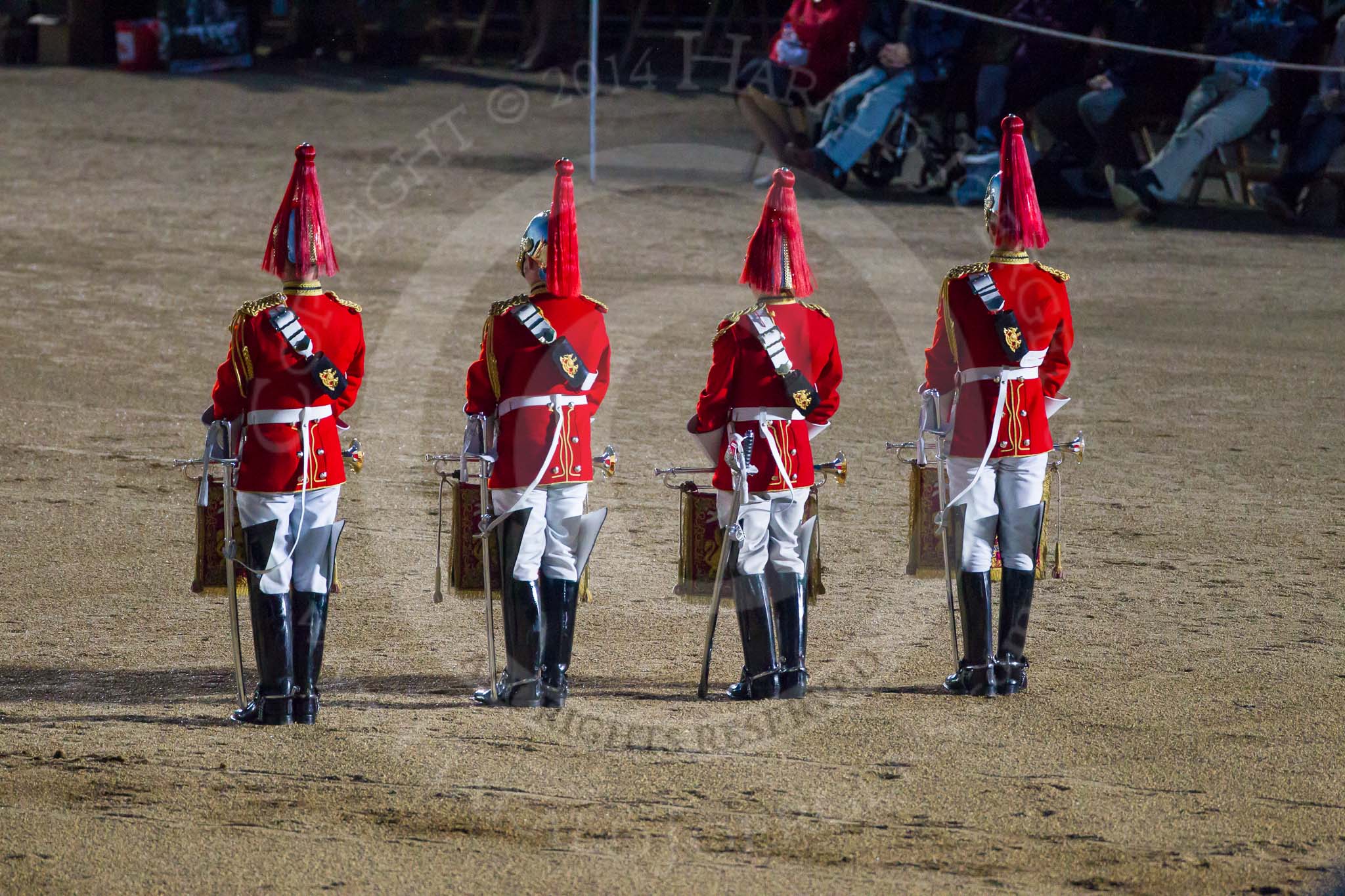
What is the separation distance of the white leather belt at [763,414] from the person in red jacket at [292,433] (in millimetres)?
1226

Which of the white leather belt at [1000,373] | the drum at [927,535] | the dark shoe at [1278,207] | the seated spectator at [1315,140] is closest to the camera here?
the white leather belt at [1000,373]

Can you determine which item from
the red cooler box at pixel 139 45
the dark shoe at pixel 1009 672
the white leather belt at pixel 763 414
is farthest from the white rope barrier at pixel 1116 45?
the white leather belt at pixel 763 414

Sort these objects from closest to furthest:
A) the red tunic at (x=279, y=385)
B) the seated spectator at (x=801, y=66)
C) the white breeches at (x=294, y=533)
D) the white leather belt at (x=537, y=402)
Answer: the red tunic at (x=279, y=385) < the white breeches at (x=294, y=533) < the white leather belt at (x=537, y=402) < the seated spectator at (x=801, y=66)

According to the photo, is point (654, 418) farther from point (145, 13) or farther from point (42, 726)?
point (145, 13)

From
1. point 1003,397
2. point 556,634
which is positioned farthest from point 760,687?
point 1003,397

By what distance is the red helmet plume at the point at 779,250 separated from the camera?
554cm

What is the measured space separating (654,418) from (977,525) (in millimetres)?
4244

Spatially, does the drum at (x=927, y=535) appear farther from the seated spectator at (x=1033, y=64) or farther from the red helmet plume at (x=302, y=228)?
the seated spectator at (x=1033, y=64)

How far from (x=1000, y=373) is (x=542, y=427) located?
1.52m

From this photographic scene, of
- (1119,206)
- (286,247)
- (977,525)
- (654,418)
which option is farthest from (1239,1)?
(286,247)

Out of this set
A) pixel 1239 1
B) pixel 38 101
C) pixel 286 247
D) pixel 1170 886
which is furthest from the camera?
pixel 38 101

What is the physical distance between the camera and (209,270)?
13.1 m

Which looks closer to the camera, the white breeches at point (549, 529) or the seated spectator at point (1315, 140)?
the white breeches at point (549, 529)

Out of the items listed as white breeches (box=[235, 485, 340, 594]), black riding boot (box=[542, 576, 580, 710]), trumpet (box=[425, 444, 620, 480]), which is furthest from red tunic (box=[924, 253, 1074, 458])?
white breeches (box=[235, 485, 340, 594])
